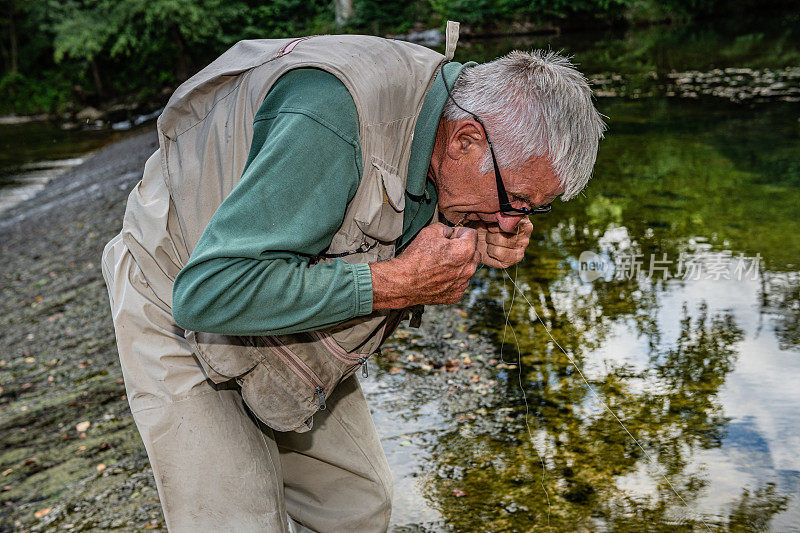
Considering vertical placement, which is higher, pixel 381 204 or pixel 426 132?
pixel 426 132

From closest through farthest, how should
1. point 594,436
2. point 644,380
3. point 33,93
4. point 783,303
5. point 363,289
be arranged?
point 363,289 → point 594,436 → point 644,380 → point 783,303 → point 33,93

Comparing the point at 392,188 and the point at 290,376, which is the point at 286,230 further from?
the point at 290,376

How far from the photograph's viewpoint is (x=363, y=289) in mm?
1795

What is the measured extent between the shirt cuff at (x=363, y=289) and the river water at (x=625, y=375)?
5.67 ft

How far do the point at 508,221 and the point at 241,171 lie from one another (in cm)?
80

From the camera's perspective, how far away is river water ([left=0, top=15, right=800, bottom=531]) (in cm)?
326

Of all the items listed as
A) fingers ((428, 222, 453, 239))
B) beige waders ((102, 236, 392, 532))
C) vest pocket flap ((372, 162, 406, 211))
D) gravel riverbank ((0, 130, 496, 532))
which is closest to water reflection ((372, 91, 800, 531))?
gravel riverbank ((0, 130, 496, 532))

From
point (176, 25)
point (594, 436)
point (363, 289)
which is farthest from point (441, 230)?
point (176, 25)

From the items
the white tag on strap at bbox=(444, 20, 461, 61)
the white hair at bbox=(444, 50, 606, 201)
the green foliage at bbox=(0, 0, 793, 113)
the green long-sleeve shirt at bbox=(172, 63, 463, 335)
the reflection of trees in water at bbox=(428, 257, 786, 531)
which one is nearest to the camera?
the green long-sleeve shirt at bbox=(172, 63, 463, 335)

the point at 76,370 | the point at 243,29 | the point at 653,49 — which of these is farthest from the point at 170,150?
the point at 243,29

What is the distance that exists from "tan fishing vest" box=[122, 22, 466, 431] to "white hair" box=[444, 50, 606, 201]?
0.15 meters

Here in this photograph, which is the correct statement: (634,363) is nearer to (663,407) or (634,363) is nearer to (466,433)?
(663,407)

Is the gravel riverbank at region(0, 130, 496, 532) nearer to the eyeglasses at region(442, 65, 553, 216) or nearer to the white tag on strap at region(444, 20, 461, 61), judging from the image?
the eyeglasses at region(442, 65, 553, 216)

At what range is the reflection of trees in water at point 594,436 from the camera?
3176 mm
